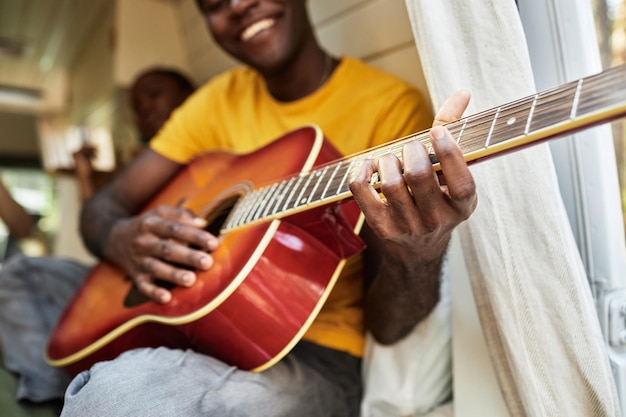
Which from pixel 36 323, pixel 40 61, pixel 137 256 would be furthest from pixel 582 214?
pixel 40 61

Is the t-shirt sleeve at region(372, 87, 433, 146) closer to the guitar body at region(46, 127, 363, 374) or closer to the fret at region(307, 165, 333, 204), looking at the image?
the guitar body at region(46, 127, 363, 374)

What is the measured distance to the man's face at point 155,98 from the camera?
201cm

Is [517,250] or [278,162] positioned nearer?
[517,250]

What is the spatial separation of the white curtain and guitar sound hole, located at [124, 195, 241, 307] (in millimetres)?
417

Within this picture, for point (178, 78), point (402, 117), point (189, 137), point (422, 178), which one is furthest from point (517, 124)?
point (178, 78)

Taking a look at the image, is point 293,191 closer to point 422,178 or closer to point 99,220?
point 422,178

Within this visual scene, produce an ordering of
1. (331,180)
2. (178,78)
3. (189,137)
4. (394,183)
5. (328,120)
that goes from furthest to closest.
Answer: (178,78) < (189,137) < (328,120) < (331,180) < (394,183)

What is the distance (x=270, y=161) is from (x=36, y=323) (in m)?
0.68

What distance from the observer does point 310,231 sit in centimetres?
74

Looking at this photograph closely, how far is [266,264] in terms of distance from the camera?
2.32ft

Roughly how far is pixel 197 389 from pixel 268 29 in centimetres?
79

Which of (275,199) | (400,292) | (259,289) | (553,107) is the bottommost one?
(400,292)

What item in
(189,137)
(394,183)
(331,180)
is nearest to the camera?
(394,183)

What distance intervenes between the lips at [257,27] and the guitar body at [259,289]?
357mm
